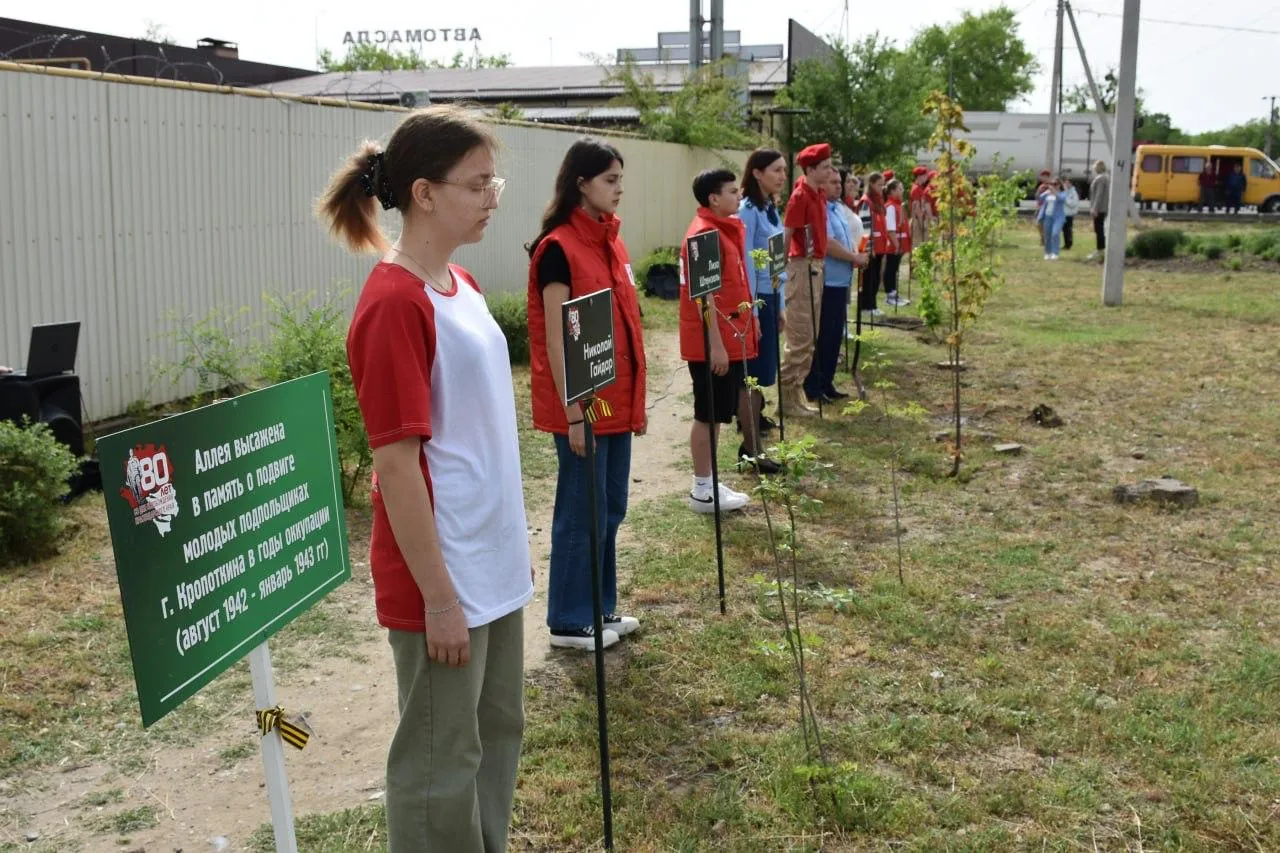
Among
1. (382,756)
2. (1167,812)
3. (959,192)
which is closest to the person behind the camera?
(1167,812)

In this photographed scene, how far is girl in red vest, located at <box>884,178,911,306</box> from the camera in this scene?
16.7 meters

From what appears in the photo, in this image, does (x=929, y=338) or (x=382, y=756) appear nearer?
(x=382, y=756)

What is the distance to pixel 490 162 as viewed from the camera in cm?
265

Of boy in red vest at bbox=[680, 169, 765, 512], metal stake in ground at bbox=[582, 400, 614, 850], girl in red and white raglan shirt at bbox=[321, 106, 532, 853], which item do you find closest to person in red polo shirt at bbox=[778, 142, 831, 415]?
boy in red vest at bbox=[680, 169, 765, 512]

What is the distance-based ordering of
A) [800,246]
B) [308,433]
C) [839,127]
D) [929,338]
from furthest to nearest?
1. [839,127]
2. [929,338]
3. [800,246]
4. [308,433]

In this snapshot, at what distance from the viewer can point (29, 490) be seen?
5699mm

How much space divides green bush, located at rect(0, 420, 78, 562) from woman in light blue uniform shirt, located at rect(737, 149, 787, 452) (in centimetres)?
371

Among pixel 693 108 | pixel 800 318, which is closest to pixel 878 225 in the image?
pixel 800 318

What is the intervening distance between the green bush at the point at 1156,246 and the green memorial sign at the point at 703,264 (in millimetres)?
21262

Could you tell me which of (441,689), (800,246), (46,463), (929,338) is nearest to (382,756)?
(441,689)

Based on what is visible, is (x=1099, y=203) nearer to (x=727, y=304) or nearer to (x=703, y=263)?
(x=727, y=304)

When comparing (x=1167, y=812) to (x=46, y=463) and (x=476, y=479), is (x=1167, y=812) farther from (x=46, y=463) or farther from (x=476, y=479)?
(x=46, y=463)

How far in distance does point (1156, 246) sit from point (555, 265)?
23.1 m

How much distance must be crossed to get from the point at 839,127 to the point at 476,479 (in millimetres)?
27932
